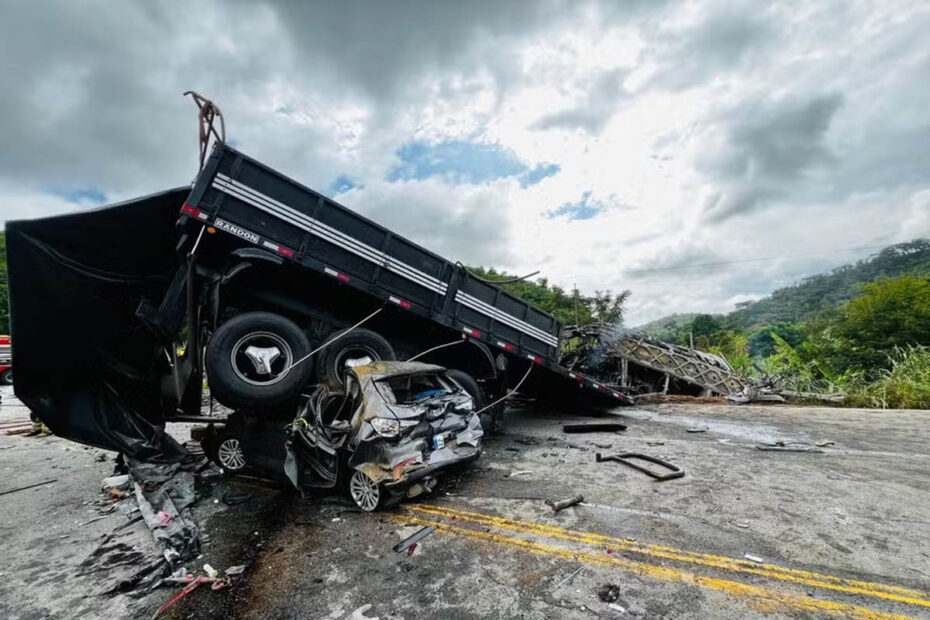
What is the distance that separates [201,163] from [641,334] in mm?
10994

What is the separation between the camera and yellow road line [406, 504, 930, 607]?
2385 millimetres

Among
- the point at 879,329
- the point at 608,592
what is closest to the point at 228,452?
the point at 608,592

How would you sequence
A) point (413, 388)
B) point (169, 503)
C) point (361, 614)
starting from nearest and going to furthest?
point (361, 614)
point (169, 503)
point (413, 388)

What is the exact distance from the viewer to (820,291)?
70.8m

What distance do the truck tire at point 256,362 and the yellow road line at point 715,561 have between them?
99.8 inches

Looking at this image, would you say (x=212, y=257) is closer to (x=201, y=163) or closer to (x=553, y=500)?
(x=201, y=163)

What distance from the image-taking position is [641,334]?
11.5 m

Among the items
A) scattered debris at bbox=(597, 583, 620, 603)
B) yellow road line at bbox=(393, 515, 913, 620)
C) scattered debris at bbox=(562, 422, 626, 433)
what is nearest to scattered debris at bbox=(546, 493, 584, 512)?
yellow road line at bbox=(393, 515, 913, 620)

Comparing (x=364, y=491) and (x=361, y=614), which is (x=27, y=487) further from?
(x=361, y=614)

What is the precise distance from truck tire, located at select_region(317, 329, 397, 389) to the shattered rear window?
104 cm

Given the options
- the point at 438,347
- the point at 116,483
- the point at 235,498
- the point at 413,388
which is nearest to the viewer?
→ the point at 235,498

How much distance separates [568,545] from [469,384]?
12.1ft

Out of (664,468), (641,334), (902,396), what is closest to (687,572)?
(664,468)

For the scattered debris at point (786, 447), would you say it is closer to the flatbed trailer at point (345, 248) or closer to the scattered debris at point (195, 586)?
the flatbed trailer at point (345, 248)
